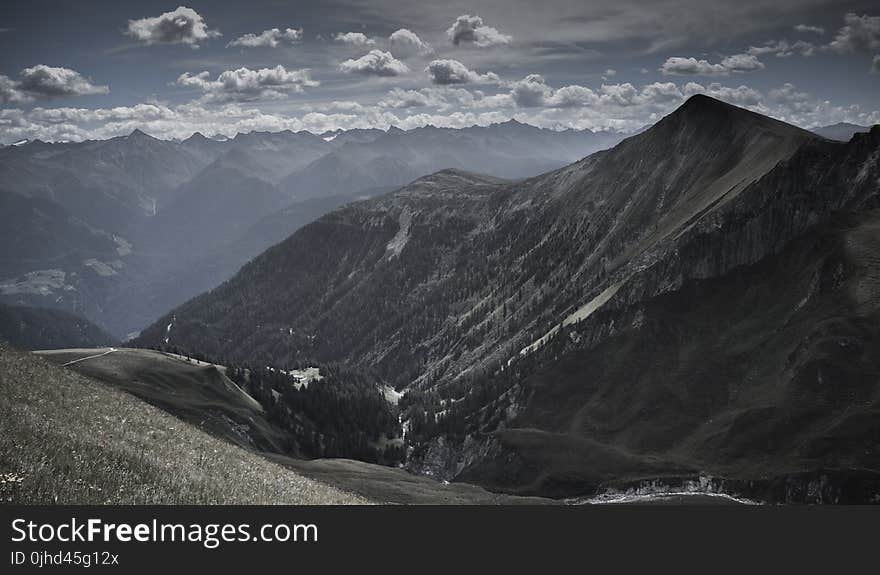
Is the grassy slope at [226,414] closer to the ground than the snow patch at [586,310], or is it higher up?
closer to the ground

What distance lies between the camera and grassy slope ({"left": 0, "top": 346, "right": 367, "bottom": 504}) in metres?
20.2

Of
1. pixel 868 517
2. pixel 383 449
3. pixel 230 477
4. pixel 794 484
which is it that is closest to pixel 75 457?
pixel 230 477

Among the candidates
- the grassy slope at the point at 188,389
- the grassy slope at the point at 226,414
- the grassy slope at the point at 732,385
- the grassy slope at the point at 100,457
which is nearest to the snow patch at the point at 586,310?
the grassy slope at the point at 732,385

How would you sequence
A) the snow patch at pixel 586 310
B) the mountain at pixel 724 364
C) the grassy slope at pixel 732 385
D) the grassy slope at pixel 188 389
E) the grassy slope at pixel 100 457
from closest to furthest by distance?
1. the grassy slope at pixel 100 457
2. the grassy slope at pixel 732 385
3. the grassy slope at pixel 188 389
4. the mountain at pixel 724 364
5. the snow patch at pixel 586 310

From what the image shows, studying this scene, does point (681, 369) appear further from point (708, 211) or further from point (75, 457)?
point (75, 457)

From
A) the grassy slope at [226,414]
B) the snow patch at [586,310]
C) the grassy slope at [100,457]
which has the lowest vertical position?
the grassy slope at [226,414]

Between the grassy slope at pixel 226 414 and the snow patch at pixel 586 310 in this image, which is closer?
the grassy slope at pixel 226 414

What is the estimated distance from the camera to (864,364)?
4043 inches

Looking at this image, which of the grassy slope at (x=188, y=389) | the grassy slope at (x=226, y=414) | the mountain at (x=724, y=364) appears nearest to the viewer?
the grassy slope at (x=226, y=414)

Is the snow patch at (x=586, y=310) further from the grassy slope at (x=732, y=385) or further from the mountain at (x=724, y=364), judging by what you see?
the grassy slope at (x=732, y=385)

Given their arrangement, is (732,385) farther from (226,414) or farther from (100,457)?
(100,457)

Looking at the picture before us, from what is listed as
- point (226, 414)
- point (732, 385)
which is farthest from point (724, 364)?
point (226, 414)

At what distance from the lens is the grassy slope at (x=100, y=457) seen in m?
20.2

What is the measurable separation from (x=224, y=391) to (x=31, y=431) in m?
119
